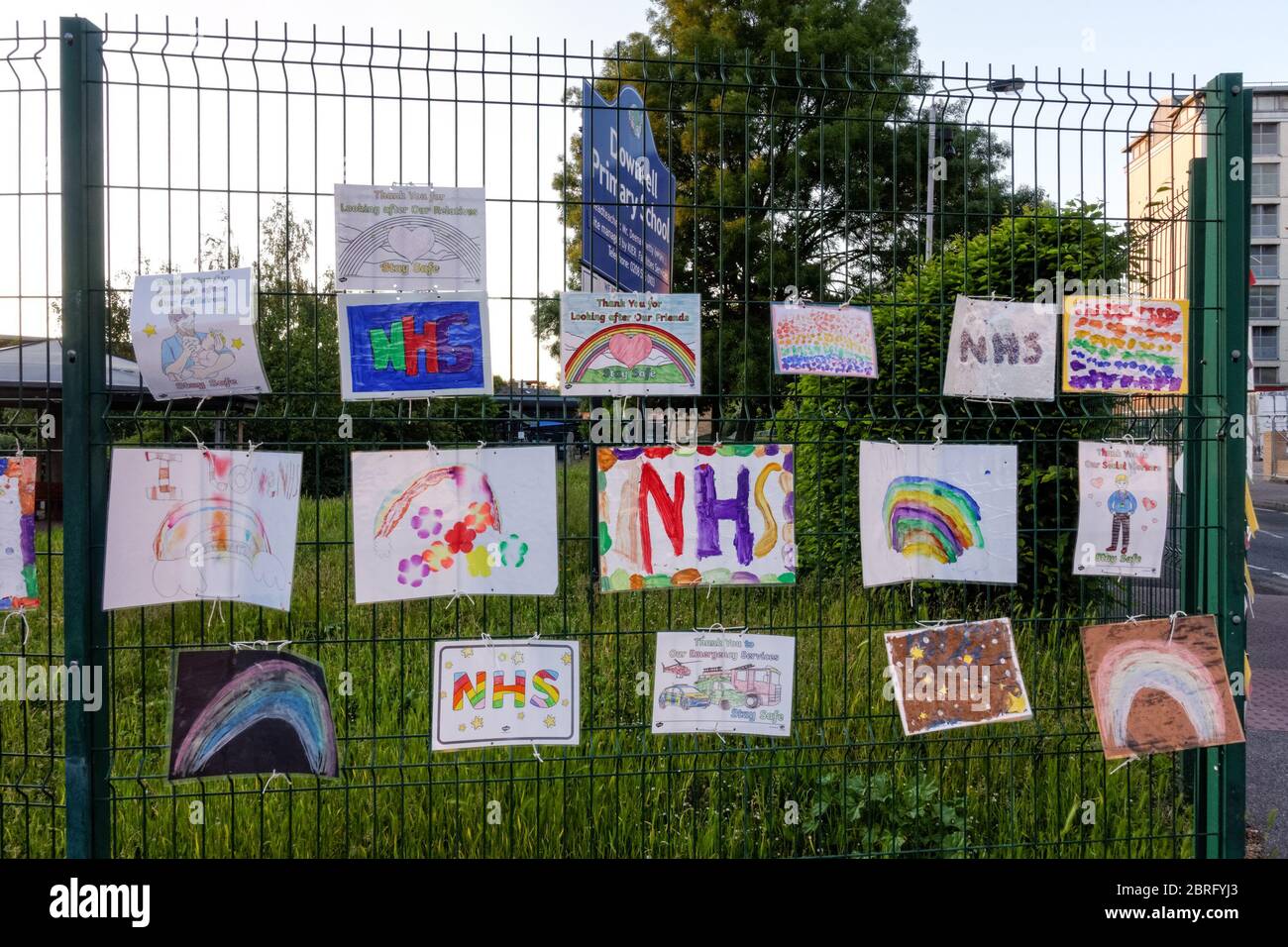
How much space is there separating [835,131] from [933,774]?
1231cm

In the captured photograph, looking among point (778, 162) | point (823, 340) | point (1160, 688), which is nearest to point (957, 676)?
point (1160, 688)

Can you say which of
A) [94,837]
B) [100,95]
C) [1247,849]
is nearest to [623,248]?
[100,95]

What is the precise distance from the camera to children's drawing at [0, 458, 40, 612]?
2.83m

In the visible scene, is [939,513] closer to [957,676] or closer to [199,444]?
[957,676]

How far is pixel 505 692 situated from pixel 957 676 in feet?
4.68

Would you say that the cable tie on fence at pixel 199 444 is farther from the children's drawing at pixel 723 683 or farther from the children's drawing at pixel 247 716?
the children's drawing at pixel 723 683

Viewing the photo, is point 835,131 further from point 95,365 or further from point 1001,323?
point 95,365

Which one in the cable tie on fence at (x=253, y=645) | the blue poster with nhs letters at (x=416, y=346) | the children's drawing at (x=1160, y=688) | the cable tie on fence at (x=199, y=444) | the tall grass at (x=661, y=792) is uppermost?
the blue poster with nhs letters at (x=416, y=346)

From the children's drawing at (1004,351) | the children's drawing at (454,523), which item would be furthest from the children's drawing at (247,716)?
the children's drawing at (1004,351)

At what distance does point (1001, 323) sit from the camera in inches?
125

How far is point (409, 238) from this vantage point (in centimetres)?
280

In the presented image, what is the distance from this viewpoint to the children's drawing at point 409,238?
2.76 m

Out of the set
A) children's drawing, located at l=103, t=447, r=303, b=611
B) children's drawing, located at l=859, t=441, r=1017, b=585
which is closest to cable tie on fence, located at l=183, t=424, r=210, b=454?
children's drawing, located at l=103, t=447, r=303, b=611

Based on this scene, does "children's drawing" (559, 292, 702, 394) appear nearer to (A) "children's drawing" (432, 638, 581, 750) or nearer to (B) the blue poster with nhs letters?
(B) the blue poster with nhs letters
